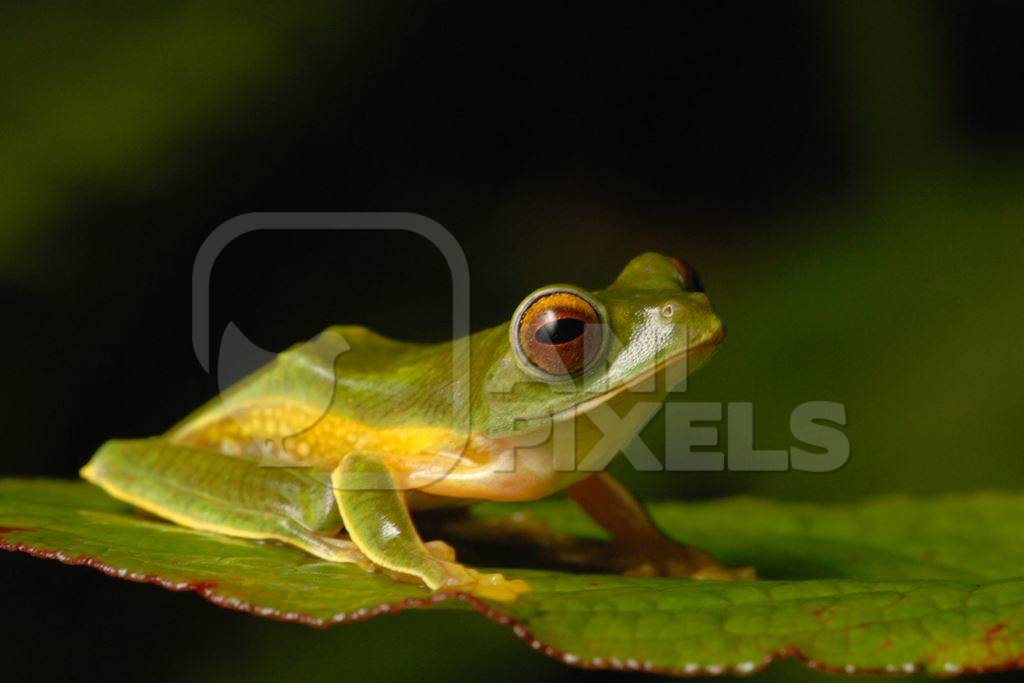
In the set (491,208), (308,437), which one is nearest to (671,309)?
(308,437)

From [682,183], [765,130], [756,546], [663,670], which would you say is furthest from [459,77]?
[663,670]

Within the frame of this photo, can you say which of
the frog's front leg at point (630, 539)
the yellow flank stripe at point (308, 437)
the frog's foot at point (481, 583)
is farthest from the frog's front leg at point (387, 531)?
the frog's front leg at point (630, 539)

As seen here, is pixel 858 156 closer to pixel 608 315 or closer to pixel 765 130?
pixel 765 130

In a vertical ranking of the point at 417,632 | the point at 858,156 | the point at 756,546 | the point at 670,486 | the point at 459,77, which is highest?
the point at 459,77

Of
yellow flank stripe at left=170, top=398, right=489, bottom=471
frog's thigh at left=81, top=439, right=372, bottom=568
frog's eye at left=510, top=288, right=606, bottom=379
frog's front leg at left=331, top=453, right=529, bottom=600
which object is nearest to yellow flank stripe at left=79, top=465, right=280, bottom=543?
frog's thigh at left=81, top=439, right=372, bottom=568

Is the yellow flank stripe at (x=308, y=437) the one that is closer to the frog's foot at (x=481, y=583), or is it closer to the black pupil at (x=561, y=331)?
the black pupil at (x=561, y=331)

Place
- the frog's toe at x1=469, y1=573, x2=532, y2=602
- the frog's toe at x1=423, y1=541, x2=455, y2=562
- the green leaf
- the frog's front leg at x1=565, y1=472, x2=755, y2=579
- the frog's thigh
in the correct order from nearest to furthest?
the green leaf < the frog's toe at x1=469, y1=573, x2=532, y2=602 < the frog's toe at x1=423, y1=541, x2=455, y2=562 < the frog's thigh < the frog's front leg at x1=565, y1=472, x2=755, y2=579

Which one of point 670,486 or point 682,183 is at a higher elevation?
point 682,183

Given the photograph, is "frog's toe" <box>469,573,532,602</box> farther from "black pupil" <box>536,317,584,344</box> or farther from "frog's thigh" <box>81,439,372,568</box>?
"black pupil" <box>536,317,584,344</box>
